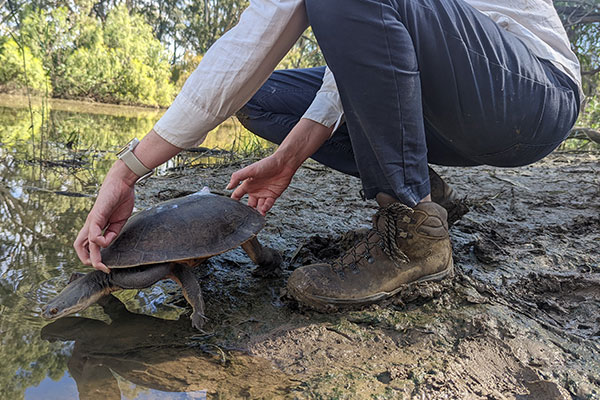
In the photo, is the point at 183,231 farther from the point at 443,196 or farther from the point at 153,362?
the point at 443,196

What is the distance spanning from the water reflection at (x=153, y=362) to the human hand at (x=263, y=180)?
65cm

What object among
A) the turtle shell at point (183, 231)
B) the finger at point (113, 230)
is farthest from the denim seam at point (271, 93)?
the finger at point (113, 230)

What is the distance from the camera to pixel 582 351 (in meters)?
1.40

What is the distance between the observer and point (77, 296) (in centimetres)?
156

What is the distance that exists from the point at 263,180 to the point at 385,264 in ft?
2.28

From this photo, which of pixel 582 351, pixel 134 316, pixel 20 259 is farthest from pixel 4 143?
pixel 582 351

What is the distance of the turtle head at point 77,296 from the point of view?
1525mm

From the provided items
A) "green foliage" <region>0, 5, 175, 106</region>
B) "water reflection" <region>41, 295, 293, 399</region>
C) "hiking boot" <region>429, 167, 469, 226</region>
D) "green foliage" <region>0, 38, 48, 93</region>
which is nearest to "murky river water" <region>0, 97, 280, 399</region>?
"water reflection" <region>41, 295, 293, 399</region>

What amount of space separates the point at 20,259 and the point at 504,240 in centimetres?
256

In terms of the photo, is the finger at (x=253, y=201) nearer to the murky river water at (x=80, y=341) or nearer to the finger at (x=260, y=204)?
the finger at (x=260, y=204)

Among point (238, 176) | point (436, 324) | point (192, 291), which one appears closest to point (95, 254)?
point (192, 291)

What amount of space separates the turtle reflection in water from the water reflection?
0.31 feet

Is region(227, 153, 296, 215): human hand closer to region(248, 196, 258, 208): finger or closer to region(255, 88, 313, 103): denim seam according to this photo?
region(248, 196, 258, 208): finger

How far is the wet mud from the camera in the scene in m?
1.25
